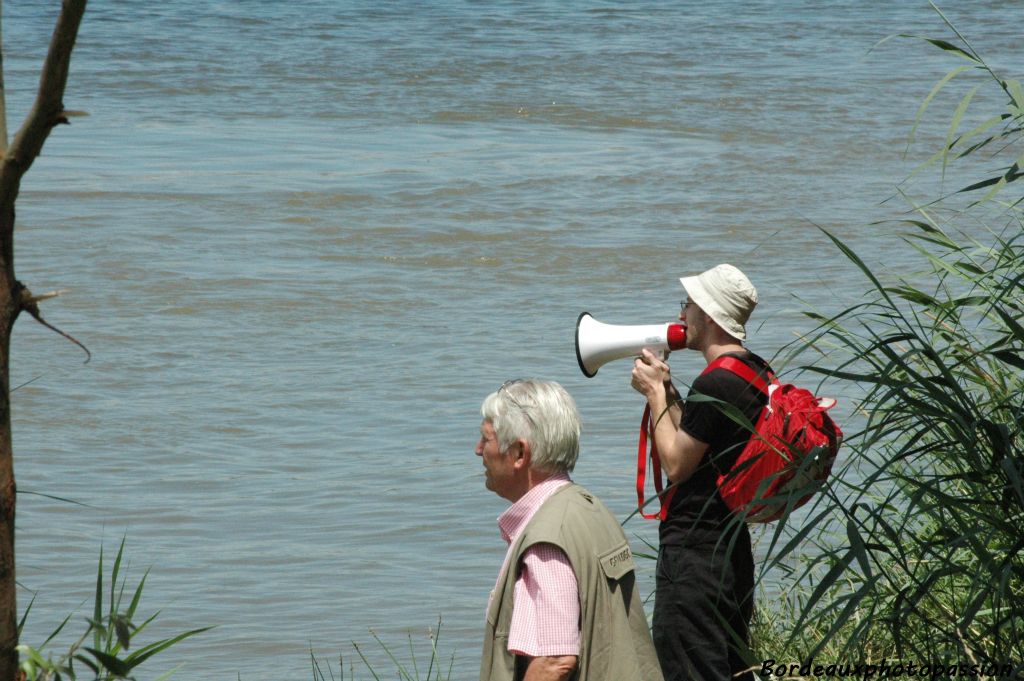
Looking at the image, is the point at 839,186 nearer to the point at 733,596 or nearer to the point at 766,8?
the point at 733,596

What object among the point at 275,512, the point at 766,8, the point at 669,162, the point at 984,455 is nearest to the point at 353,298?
the point at 275,512

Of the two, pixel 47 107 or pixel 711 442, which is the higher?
pixel 47 107

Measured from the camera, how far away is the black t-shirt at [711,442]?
12.3 ft

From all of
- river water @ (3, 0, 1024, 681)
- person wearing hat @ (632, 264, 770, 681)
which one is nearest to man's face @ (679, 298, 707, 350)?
person wearing hat @ (632, 264, 770, 681)

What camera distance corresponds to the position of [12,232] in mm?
1957

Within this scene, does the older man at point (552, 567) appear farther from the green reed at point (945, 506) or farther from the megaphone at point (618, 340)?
the megaphone at point (618, 340)

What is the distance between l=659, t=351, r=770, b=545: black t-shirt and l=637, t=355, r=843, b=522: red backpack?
0.03 meters

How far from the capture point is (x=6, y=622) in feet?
6.74

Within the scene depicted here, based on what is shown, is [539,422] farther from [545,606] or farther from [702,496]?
[702,496]

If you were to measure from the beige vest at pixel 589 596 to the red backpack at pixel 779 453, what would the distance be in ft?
1.02

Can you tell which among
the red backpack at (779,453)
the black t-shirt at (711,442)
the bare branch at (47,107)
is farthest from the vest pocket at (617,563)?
Result: the bare branch at (47,107)

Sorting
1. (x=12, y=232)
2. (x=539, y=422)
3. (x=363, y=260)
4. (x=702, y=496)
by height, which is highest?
(x=12, y=232)

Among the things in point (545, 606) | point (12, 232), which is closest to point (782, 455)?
point (545, 606)

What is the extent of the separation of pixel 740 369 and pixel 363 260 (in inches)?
296
